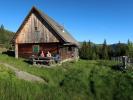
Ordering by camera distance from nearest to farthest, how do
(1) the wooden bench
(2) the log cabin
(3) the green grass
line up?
1. (3) the green grass
2. (1) the wooden bench
3. (2) the log cabin

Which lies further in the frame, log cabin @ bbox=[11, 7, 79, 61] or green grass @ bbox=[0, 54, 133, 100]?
log cabin @ bbox=[11, 7, 79, 61]

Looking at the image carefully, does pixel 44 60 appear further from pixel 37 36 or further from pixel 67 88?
pixel 67 88

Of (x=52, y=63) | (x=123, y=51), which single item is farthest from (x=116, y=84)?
(x=123, y=51)

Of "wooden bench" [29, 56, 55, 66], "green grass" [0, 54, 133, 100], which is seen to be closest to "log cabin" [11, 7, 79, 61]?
"wooden bench" [29, 56, 55, 66]

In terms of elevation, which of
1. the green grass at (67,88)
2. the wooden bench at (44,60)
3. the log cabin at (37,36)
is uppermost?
the log cabin at (37,36)

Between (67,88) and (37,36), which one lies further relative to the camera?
(37,36)

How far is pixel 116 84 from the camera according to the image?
62.9 feet

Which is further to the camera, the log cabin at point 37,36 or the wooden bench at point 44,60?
the log cabin at point 37,36

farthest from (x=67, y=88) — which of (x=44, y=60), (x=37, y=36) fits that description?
(x=37, y=36)

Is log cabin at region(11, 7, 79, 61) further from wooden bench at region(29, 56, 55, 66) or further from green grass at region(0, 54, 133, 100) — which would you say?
green grass at region(0, 54, 133, 100)

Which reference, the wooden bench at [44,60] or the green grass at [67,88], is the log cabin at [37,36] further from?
the green grass at [67,88]

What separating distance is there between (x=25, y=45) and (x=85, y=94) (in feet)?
72.0

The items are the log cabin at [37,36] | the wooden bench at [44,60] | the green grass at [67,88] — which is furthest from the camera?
the log cabin at [37,36]

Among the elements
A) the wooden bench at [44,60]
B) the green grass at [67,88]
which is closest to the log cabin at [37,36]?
the wooden bench at [44,60]
